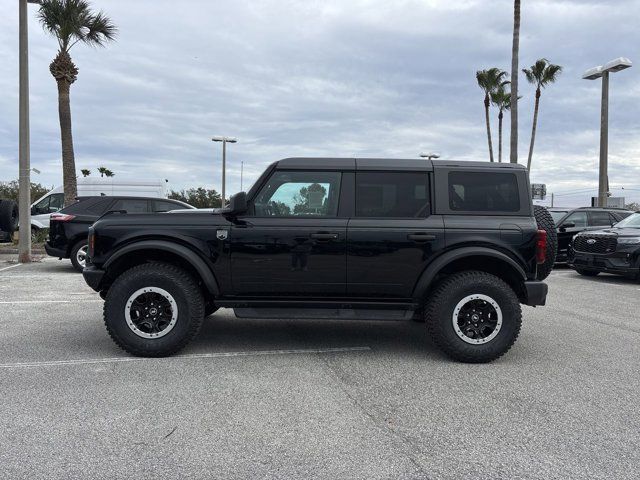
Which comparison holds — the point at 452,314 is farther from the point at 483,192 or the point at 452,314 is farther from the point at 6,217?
the point at 6,217

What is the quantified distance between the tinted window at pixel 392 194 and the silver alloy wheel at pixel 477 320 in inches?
36.1

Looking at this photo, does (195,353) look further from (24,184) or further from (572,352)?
(24,184)

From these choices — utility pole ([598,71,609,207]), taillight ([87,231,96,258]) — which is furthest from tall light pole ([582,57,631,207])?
taillight ([87,231,96,258])

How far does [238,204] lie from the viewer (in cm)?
480

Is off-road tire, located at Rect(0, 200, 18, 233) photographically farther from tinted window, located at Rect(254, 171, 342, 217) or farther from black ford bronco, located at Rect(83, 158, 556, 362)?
tinted window, located at Rect(254, 171, 342, 217)

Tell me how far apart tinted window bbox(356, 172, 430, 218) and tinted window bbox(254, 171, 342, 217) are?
25cm

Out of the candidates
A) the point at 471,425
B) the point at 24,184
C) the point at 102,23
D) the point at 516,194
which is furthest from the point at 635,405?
the point at 102,23

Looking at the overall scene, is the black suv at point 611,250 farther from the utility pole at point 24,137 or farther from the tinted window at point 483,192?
the utility pole at point 24,137

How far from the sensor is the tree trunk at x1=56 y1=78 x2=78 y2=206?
1711 cm

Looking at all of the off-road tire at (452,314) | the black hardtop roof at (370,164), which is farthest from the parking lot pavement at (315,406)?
the black hardtop roof at (370,164)

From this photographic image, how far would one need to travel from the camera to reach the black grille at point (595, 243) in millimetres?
10820

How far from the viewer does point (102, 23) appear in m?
17.8

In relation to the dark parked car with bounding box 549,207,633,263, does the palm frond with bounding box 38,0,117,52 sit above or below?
above

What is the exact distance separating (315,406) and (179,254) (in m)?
1.94
